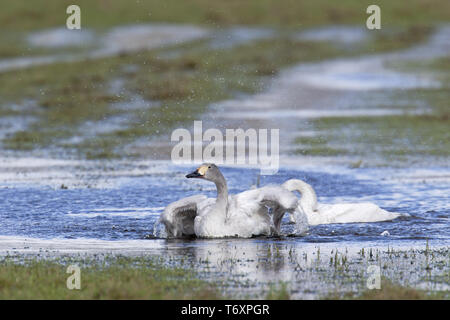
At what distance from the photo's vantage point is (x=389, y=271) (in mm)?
9930

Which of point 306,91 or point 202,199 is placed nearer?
point 202,199

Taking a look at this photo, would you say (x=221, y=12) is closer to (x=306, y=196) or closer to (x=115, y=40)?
(x=115, y=40)

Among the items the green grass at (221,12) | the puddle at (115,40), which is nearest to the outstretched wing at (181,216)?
the puddle at (115,40)

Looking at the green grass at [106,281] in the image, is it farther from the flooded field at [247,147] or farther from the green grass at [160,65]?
the green grass at [160,65]

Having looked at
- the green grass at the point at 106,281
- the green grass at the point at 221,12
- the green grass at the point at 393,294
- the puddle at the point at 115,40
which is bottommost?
the green grass at the point at 393,294

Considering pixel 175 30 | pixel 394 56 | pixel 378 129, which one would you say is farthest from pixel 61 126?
pixel 175 30

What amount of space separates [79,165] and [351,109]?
36.3 ft

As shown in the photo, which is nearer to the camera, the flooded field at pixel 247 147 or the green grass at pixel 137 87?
the flooded field at pixel 247 147

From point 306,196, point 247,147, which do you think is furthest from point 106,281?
point 247,147

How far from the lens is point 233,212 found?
12.5 m

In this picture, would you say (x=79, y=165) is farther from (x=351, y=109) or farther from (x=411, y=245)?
(x=351, y=109)

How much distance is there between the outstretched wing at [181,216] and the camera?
12.5 meters

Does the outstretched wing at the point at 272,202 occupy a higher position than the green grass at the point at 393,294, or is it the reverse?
the outstretched wing at the point at 272,202

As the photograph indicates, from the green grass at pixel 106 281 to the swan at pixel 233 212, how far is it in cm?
186
